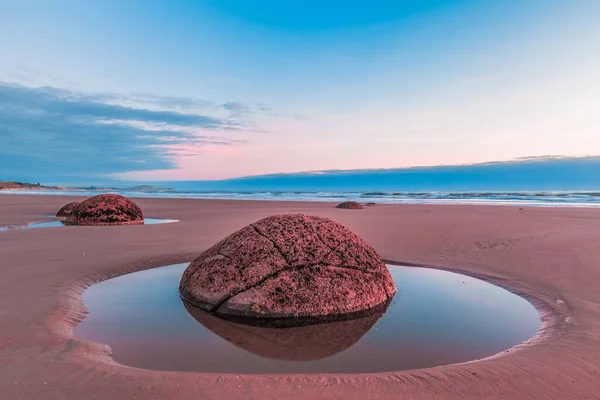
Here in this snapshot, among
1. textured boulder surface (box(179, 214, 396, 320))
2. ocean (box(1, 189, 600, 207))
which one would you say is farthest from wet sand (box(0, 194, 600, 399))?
ocean (box(1, 189, 600, 207))

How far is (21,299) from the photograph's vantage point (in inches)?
181

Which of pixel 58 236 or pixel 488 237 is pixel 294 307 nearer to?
pixel 488 237

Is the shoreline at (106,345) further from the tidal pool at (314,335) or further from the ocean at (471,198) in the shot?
the ocean at (471,198)

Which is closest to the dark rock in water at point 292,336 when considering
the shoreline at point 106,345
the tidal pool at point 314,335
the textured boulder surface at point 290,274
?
the tidal pool at point 314,335

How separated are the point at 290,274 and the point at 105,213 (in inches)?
445

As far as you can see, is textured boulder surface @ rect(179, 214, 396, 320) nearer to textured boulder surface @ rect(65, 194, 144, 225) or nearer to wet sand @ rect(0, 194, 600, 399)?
wet sand @ rect(0, 194, 600, 399)

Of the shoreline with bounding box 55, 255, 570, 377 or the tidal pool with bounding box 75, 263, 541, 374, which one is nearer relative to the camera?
the tidal pool with bounding box 75, 263, 541, 374

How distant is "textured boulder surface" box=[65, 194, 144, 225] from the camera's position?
13352mm

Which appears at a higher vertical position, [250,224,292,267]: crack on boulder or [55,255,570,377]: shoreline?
[250,224,292,267]: crack on boulder

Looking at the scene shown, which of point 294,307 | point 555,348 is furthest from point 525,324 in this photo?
point 294,307

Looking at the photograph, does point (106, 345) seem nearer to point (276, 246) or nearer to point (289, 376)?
point (289, 376)

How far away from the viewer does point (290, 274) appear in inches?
171

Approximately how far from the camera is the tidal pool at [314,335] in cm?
315

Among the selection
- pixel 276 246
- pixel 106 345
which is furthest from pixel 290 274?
pixel 106 345
